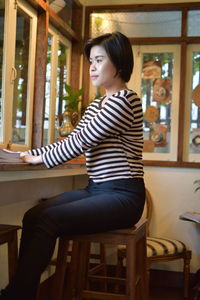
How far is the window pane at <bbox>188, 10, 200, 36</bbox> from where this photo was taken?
356 cm

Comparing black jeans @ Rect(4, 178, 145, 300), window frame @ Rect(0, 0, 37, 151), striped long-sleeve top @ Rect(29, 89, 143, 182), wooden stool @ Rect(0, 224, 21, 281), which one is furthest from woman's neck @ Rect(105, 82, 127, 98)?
window frame @ Rect(0, 0, 37, 151)

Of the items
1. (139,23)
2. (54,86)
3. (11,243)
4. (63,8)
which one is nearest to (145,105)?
(139,23)

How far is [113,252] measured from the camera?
365 cm

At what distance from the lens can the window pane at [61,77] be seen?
3.50 metres

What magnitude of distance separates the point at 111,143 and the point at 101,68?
1.03ft

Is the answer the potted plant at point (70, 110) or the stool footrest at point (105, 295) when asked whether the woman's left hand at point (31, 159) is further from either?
the potted plant at point (70, 110)

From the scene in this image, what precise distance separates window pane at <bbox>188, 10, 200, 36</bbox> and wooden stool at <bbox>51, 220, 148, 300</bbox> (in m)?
2.12

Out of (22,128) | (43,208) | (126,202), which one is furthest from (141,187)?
(22,128)

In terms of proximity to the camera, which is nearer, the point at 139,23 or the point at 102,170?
the point at 102,170

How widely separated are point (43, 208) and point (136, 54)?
2301mm

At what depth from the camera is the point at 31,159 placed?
1.79 m

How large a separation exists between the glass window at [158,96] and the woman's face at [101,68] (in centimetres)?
187

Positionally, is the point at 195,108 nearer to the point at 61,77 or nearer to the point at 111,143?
the point at 61,77

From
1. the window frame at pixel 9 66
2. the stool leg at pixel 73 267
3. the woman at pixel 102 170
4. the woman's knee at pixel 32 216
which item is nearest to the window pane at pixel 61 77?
the window frame at pixel 9 66
